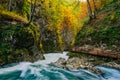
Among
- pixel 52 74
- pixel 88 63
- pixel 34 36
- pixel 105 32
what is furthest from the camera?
pixel 34 36

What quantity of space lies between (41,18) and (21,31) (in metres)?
11.9

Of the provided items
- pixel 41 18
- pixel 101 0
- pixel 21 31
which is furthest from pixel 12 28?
pixel 101 0

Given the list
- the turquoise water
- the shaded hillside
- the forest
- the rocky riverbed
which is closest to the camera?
the turquoise water

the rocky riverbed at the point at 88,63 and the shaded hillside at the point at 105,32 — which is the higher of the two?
the shaded hillside at the point at 105,32

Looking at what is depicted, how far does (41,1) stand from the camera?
29.1 meters

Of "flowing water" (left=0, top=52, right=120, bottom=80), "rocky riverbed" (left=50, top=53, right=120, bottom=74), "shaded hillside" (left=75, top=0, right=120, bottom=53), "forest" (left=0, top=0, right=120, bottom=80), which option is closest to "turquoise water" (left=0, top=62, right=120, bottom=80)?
"flowing water" (left=0, top=52, right=120, bottom=80)

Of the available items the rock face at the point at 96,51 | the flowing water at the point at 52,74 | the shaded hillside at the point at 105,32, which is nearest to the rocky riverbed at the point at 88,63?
the rock face at the point at 96,51

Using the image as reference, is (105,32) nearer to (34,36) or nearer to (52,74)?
(34,36)

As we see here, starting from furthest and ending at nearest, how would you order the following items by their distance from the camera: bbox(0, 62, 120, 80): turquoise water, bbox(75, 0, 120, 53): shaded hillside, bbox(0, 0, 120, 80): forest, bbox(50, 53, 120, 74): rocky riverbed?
bbox(75, 0, 120, 53): shaded hillside → bbox(0, 0, 120, 80): forest → bbox(50, 53, 120, 74): rocky riverbed → bbox(0, 62, 120, 80): turquoise water

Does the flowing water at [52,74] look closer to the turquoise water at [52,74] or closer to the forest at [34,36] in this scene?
the turquoise water at [52,74]

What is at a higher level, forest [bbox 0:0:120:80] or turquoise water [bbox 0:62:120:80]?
forest [bbox 0:0:120:80]

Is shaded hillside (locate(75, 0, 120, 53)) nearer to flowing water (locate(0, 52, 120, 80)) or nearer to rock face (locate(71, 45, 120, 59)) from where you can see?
rock face (locate(71, 45, 120, 59))

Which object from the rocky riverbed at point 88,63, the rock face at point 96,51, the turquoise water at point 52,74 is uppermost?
the rock face at point 96,51

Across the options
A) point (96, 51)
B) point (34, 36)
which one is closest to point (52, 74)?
point (96, 51)
